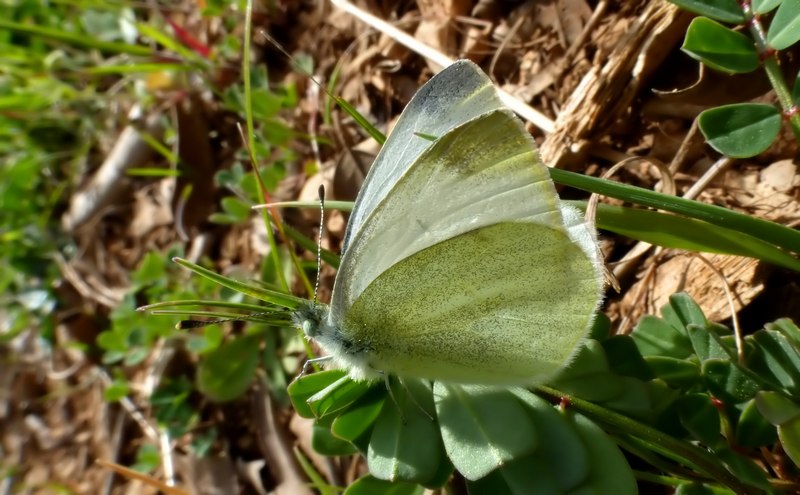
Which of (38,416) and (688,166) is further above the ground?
(688,166)

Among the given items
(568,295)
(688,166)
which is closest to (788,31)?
(688,166)

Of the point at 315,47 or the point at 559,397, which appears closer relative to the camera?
the point at 559,397

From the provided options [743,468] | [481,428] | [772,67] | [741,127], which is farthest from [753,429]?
[772,67]

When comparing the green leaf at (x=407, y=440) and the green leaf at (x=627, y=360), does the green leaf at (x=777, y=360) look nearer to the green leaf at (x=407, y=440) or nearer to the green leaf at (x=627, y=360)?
the green leaf at (x=627, y=360)

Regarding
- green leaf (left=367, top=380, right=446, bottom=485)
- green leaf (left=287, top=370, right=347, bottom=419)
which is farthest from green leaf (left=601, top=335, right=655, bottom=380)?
green leaf (left=287, top=370, right=347, bottom=419)

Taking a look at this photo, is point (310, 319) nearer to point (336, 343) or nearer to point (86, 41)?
point (336, 343)

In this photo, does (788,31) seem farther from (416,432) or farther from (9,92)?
(9,92)
